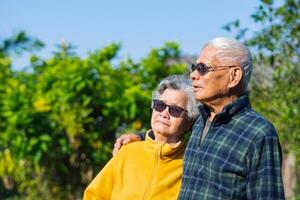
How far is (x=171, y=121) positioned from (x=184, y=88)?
0.19m

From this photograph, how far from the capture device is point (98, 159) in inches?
385

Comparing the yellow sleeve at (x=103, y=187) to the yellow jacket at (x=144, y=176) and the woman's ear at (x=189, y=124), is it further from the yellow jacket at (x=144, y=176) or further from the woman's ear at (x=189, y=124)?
the woman's ear at (x=189, y=124)

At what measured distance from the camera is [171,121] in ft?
13.8

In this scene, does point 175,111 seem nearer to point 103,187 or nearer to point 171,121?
point 171,121

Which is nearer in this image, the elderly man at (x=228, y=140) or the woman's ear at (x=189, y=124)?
the elderly man at (x=228, y=140)

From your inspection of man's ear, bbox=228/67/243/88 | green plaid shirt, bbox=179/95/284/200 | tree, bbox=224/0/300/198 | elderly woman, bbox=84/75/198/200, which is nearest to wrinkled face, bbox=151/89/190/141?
elderly woman, bbox=84/75/198/200

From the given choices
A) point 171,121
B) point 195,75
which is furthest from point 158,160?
point 195,75

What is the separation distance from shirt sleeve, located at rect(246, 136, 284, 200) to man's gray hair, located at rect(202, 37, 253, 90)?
0.36m

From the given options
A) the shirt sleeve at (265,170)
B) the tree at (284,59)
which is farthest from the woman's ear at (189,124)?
the tree at (284,59)

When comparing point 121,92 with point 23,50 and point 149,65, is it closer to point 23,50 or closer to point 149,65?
point 149,65

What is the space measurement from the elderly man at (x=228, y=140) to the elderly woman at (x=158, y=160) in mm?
314

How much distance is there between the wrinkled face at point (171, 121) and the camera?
421 centimetres

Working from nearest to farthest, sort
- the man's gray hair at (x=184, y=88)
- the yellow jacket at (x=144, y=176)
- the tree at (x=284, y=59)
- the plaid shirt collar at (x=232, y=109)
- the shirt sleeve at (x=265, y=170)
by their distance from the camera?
the shirt sleeve at (x=265, y=170), the plaid shirt collar at (x=232, y=109), the yellow jacket at (x=144, y=176), the man's gray hair at (x=184, y=88), the tree at (x=284, y=59)

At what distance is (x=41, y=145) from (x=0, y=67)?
6.71 feet
